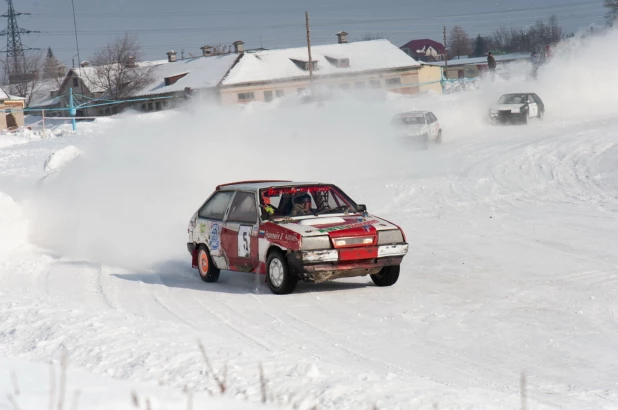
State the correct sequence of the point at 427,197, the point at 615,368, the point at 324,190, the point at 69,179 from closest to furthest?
the point at 615,368 < the point at 324,190 < the point at 69,179 < the point at 427,197

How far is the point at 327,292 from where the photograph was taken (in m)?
10.5

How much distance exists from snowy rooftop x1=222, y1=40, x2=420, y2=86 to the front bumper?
5775cm

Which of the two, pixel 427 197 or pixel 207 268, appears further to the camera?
pixel 427 197

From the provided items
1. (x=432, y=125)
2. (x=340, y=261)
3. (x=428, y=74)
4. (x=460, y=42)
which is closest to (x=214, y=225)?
(x=340, y=261)

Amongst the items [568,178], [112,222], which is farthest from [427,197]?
[112,222]

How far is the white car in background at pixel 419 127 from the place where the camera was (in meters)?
28.0

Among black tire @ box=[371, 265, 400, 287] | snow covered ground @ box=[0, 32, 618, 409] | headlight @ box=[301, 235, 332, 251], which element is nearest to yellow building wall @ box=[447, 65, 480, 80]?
snow covered ground @ box=[0, 32, 618, 409]

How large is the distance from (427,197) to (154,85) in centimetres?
5828

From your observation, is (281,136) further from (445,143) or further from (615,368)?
(615,368)

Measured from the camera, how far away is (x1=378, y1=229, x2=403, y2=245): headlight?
33.9ft

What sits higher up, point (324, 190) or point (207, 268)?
point (324, 190)

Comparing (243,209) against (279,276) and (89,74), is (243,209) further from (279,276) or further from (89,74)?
(89,74)

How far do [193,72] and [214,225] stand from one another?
6367cm

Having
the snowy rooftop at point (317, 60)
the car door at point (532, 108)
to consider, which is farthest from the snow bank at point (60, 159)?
the snowy rooftop at point (317, 60)
